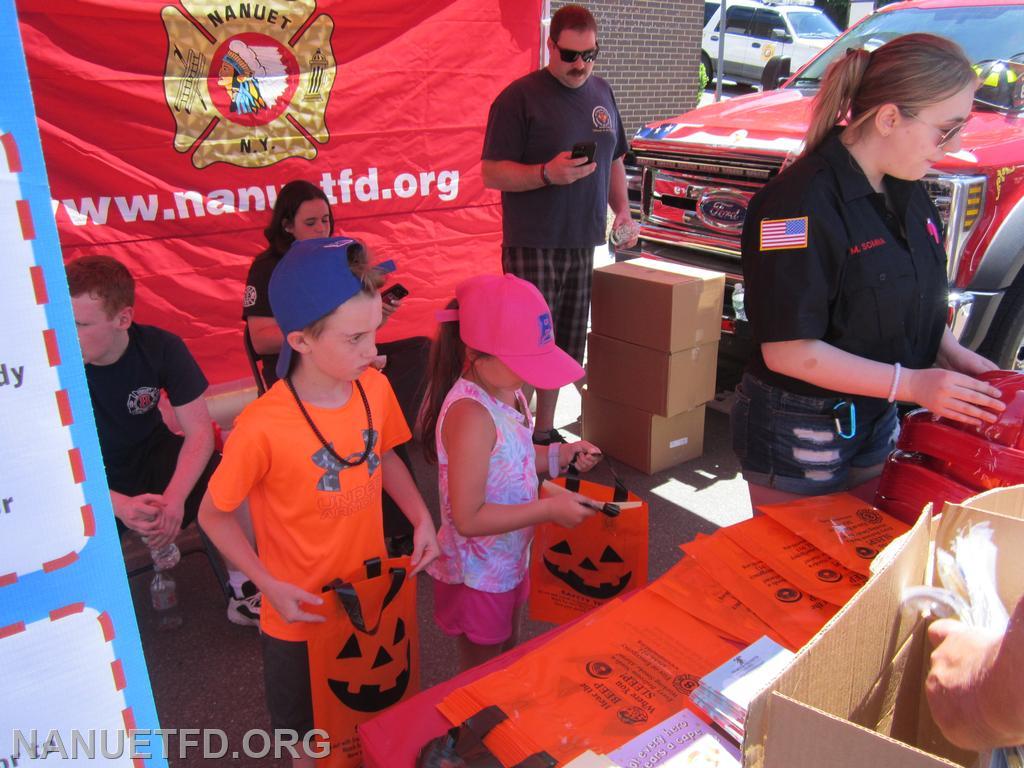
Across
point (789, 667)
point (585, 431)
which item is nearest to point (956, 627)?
point (789, 667)

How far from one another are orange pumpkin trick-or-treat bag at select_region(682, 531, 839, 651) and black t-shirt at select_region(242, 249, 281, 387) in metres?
1.97

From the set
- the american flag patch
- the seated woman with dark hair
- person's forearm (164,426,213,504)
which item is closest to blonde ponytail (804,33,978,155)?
the american flag patch

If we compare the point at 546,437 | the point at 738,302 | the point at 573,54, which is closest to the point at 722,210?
the point at 738,302

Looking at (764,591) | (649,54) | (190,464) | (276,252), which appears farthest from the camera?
(649,54)

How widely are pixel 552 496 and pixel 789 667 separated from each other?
1.01 metres

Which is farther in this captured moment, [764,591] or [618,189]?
[618,189]

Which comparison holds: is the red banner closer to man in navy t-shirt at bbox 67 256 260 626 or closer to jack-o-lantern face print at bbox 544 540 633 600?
man in navy t-shirt at bbox 67 256 260 626

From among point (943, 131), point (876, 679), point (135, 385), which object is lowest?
point (135, 385)

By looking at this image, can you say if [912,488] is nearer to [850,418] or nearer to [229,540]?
[850,418]

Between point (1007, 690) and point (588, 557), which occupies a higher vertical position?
point (1007, 690)

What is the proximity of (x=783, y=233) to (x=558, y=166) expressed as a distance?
6.42 ft

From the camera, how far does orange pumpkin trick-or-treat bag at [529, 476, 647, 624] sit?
1995 millimetres

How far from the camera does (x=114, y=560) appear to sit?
103 centimetres

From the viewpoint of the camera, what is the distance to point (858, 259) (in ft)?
5.89
